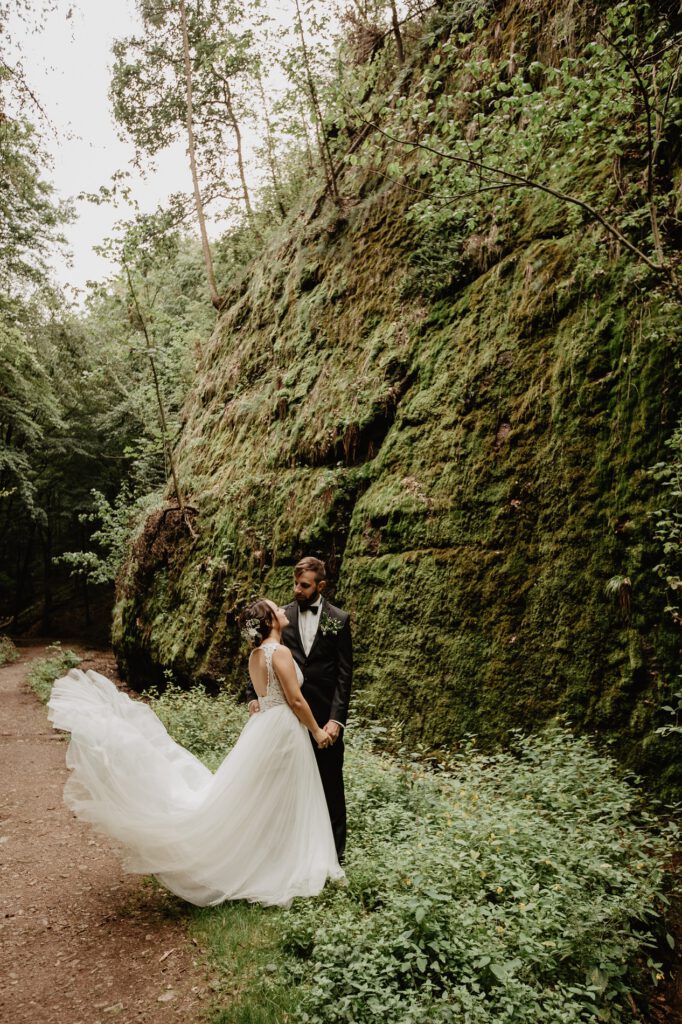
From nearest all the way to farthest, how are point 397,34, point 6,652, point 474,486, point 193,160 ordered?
point 474,486 < point 397,34 < point 193,160 < point 6,652

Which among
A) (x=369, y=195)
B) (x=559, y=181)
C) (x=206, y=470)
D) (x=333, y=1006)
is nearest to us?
(x=333, y=1006)

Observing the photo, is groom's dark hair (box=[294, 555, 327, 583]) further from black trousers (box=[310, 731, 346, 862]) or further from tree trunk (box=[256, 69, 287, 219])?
tree trunk (box=[256, 69, 287, 219])

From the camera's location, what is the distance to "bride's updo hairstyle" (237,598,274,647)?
4594mm

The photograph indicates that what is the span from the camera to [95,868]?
5.40 m

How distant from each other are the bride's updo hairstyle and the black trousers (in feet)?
3.07

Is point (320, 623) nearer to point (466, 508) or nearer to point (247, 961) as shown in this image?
point (247, 961)

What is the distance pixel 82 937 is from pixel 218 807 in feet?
4.18

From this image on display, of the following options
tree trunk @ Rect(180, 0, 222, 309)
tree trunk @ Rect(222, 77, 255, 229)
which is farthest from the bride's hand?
tree trunk @ Rect(222, 77, 255, 229)

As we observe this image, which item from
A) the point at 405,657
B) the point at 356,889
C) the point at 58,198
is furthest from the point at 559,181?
the point at 58,198

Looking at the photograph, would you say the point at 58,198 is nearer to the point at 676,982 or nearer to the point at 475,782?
the point at 475,782

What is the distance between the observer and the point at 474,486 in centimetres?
689

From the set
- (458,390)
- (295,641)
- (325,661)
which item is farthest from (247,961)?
(458,390)

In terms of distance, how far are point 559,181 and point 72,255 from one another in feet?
59.7

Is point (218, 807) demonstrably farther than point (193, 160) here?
No
